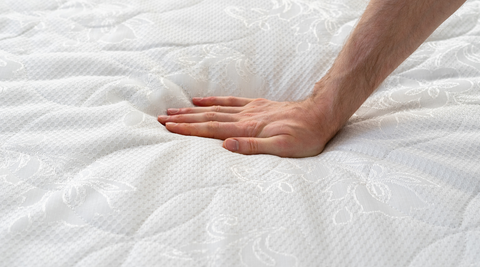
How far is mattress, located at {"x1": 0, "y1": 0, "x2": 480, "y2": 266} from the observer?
525mm

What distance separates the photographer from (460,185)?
62 cm

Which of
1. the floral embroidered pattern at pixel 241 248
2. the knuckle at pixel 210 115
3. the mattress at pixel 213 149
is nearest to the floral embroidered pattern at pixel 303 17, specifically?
the mattress at pixel 213 149

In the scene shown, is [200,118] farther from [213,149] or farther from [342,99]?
[342,99]

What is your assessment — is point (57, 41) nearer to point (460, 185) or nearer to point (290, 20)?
point (290, 20)

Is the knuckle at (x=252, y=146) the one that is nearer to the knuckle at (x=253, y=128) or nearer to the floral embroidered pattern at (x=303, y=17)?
the knuckle at (x=253, y=128)

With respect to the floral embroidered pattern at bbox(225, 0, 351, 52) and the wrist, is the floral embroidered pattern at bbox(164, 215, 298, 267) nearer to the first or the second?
the wrist

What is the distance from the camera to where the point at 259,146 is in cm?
77

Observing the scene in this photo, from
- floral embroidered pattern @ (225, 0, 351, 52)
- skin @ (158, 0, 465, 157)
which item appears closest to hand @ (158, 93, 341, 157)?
skin @ (158, 0, 465, 157)

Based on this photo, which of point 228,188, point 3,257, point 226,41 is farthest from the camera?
point 226,41

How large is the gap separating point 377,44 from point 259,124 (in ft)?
0.98

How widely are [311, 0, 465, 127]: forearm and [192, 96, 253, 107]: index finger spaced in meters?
0.18

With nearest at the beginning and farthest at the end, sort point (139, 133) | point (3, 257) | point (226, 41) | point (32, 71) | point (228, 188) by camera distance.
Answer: point (3, 257) < point (228, 188) < point (139, 133) < point (32, 71) < point (226, 41)

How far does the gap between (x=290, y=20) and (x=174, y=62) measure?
34 centimetres

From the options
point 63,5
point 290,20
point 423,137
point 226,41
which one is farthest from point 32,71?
point 423,137
